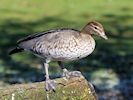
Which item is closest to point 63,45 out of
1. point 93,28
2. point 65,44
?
point 65,44

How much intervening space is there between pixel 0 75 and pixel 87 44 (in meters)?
7.33

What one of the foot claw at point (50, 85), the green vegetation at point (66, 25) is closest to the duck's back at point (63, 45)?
the foot claw at point (50, 85)

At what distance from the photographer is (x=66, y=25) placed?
15742 mm

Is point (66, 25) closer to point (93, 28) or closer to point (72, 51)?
point (93, 28)

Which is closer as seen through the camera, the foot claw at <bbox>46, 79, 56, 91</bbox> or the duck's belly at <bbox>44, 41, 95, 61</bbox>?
the foot claw at <bbox>46, 79, 56, 91</bbox>

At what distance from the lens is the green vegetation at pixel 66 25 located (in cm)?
1170

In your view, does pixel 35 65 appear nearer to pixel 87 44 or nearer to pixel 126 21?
pixel 126 21

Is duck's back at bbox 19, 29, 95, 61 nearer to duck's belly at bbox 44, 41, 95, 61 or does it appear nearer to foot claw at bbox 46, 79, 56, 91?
duck's belly at bbox 44, 41, 95, 61

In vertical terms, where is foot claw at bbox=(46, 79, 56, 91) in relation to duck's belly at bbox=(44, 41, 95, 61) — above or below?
below

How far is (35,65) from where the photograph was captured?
11953 mm

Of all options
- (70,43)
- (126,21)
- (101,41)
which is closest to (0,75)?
(101,41)

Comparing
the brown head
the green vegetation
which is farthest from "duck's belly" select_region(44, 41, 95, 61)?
the green vegetation

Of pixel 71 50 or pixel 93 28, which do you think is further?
pixel 93 28

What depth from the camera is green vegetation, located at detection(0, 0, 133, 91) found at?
461 inches
